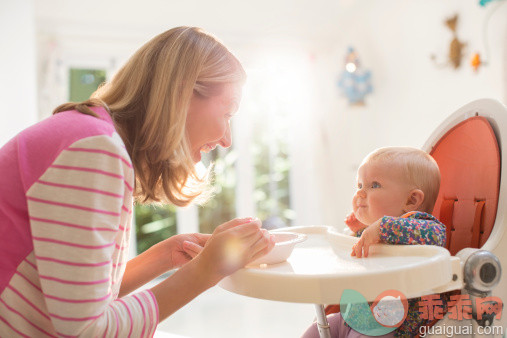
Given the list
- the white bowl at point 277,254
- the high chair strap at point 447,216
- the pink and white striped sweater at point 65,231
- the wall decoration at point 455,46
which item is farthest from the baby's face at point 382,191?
the wall decoration at point 455,46

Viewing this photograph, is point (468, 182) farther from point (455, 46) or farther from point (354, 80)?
point (354, 80)

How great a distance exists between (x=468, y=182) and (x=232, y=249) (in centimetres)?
64

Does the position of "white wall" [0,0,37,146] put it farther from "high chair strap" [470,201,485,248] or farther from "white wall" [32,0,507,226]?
"high chair strap" [470,201,485,248]

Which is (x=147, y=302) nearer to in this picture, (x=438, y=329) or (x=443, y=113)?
(x=438, y=329)

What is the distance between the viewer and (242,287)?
0.87 metres

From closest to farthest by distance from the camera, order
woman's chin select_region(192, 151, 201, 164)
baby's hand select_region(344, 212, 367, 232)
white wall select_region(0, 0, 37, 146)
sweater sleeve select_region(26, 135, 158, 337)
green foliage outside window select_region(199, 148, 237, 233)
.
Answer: sweater sleeve select_region(26, 135, 158, 337) < woman's chin select_region(192, 151, 201, 164) < baby's hand select_region(344, 212, 367, 232) < white wall select_region(0, 0, 37, 146) < green foliage outside window select_region(199, 148, 237, 233)

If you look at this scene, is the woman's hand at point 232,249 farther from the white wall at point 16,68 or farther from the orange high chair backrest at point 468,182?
the white wall at point 16,68

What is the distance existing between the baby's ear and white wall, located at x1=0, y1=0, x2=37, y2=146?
2353 millimetres

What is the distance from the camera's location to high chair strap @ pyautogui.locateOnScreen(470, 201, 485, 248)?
Result: 1.07 meters

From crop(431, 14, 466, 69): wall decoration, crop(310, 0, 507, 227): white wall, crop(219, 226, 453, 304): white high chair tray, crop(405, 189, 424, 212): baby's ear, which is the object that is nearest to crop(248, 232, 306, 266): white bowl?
crop(219, 226, 453, 304): white high chair tray

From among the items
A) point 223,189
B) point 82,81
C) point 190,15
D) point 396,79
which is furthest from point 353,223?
point 82,81

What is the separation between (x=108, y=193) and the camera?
0.79 meters

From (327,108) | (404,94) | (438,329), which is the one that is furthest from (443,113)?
(438,329)

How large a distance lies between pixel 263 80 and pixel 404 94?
163 centimetres
